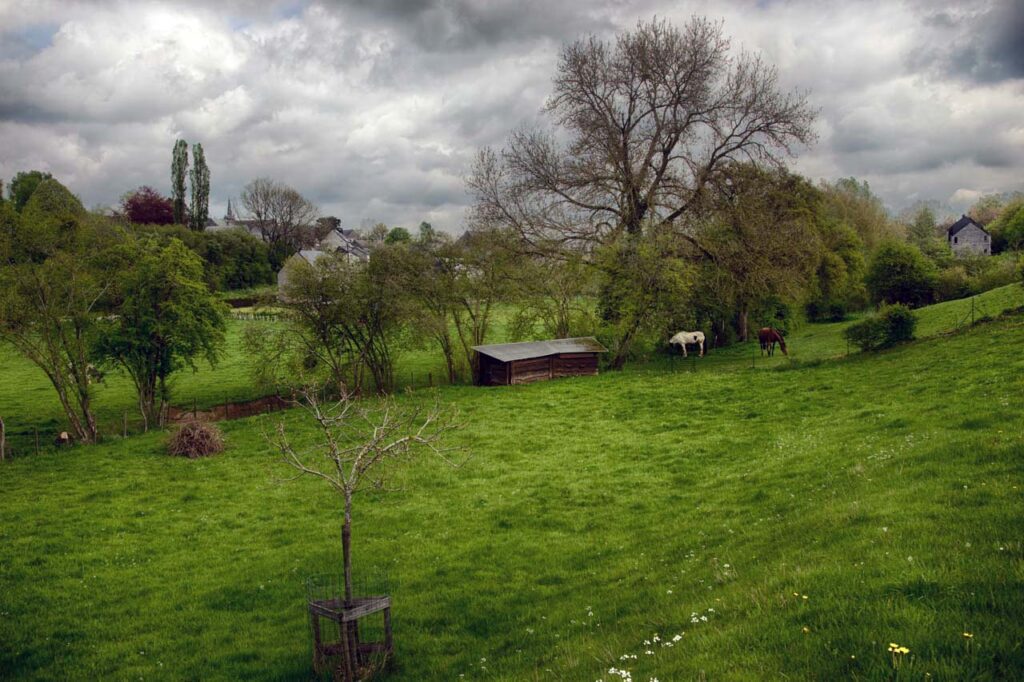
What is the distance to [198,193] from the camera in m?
104

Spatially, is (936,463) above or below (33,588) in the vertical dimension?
above

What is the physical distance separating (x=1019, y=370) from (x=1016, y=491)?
12.6m

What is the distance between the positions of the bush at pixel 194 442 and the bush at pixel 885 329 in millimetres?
29434

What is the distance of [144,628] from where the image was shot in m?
11.6

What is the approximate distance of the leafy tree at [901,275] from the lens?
49.2 metres

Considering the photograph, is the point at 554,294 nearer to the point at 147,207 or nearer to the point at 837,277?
the point at 837,277

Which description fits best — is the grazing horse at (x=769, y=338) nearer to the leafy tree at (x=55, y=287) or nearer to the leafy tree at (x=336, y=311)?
the leafy tree at (x=336, y=311)

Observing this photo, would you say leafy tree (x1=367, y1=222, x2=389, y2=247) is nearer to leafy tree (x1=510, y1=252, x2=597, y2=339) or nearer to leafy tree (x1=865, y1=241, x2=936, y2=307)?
leafy tree (x1=510, y1=252, x2=597, y2=339)

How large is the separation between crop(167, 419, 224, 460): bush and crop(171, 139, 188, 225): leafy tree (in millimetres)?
90224

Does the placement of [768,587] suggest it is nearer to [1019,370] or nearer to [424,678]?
[424,678]

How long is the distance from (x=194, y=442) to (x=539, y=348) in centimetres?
1900

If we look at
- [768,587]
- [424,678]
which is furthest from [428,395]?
[768,587]

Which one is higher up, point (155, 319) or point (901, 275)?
point (901, 275)

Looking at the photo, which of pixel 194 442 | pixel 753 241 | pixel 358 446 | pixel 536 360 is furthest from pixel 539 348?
pixel 358 446
